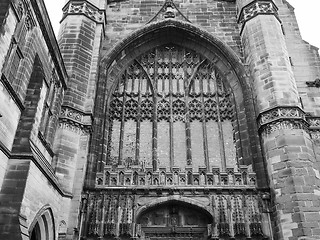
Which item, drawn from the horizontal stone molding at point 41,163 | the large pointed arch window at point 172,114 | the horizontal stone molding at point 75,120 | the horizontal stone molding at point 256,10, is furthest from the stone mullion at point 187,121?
the horizontal stone molding at point 41,163

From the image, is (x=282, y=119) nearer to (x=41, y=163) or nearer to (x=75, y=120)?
(x=75, y=120)

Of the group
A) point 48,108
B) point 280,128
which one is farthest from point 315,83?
point 48,108

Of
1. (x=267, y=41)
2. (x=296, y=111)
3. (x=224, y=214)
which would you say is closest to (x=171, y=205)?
(x=224, y=214)

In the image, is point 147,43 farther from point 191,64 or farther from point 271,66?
point 271,66

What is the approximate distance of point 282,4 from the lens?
15273 mm

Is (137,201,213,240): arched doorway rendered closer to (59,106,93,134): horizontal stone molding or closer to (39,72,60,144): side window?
(59,106,93,134): horizontal stone molding

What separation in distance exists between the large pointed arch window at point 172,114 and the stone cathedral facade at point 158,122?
4 centimetres

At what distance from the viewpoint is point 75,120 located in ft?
35.9

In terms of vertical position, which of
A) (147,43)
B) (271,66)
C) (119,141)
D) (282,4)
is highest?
(282,4)

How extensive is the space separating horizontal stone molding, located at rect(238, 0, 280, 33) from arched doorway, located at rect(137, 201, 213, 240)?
291 inches

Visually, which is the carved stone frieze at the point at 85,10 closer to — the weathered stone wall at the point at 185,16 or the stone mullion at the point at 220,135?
the weathered stone wall at the point at 185,16

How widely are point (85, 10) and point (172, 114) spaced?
16.4 feet

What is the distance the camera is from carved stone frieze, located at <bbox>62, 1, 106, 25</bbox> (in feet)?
43.2

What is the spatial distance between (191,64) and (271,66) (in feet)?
Result: 11.4
